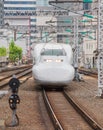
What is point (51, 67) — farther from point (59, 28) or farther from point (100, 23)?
point (59, 28)

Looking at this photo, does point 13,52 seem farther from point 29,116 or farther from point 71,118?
point 71,118

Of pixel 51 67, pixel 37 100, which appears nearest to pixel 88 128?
pixel 37 100

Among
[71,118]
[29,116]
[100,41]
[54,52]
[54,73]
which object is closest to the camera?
[71,118]

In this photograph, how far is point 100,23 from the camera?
26188 mm

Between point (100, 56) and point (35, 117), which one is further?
point (100, 56)

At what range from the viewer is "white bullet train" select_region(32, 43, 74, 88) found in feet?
99.3

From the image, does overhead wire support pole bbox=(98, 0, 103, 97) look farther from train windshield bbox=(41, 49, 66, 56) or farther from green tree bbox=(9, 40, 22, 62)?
green tree bbox=(9, 40, 22, 62)

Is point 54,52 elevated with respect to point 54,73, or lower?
elevated

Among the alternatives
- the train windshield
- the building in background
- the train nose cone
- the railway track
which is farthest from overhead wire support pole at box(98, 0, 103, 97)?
the building in background

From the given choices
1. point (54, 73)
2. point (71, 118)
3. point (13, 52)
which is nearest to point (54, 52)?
point (54, 73)

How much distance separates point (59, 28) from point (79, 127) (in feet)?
224

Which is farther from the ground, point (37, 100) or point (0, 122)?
point (0, 122)

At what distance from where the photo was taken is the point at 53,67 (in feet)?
99.5

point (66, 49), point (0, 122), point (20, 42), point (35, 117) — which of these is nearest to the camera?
point (0, 122)
